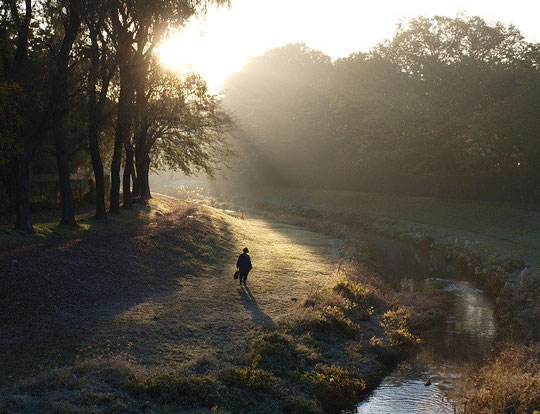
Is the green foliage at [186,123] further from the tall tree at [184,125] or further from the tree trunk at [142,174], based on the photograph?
the tree trunk at [142,174]

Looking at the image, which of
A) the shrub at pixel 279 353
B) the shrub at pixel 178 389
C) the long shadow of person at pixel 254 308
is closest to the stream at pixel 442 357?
the shrub at pixel 279 353

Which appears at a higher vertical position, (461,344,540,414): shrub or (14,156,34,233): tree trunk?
(14,156,34,233): tree trunk

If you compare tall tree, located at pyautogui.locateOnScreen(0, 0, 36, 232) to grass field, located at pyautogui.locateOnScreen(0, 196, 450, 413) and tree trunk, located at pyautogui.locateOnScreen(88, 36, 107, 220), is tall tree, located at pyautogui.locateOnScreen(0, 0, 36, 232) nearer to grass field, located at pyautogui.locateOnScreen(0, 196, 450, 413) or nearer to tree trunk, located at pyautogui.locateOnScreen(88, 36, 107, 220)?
grass field, located at pyautogui.locateOnScreen(0, 196, 450, 413)

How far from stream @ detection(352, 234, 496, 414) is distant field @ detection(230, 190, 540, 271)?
225 inches

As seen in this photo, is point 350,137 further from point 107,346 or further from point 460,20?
point 107,346

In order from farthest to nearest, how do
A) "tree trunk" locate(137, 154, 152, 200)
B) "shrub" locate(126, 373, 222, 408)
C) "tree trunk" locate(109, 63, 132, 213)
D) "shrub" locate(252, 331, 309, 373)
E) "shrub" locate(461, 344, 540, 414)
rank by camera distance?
1. "tree trunk" locate(137, 154, 152, 200)
2. "tree trunk" locate(109, 63, 132, 213)
3. "shrub" locate(252, 331, 309, 373)
4. "shrub" locate(461, 344, 540, 414)
5. "shrub" locate(126, 373, 222, 408)

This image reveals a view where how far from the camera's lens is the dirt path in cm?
1520

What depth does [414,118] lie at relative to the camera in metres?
57.6

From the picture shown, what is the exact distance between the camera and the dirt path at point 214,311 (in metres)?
15.2

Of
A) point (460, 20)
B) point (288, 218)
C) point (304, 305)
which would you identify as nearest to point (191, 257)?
point (304, 305)

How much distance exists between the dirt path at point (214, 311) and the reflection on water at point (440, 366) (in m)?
4.30

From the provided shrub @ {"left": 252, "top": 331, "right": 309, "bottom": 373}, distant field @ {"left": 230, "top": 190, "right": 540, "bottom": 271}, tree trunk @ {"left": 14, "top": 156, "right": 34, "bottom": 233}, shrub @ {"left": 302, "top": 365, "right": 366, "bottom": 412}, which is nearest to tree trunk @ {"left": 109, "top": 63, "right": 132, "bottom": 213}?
tree trunk @ {"left": 14, "top": 156, "right": 34, "bottom": 233}

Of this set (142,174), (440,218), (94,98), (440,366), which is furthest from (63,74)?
(440,218)

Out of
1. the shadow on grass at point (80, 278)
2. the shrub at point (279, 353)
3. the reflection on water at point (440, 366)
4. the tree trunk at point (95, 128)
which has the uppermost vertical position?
the tree trunk at point (95, 128)
